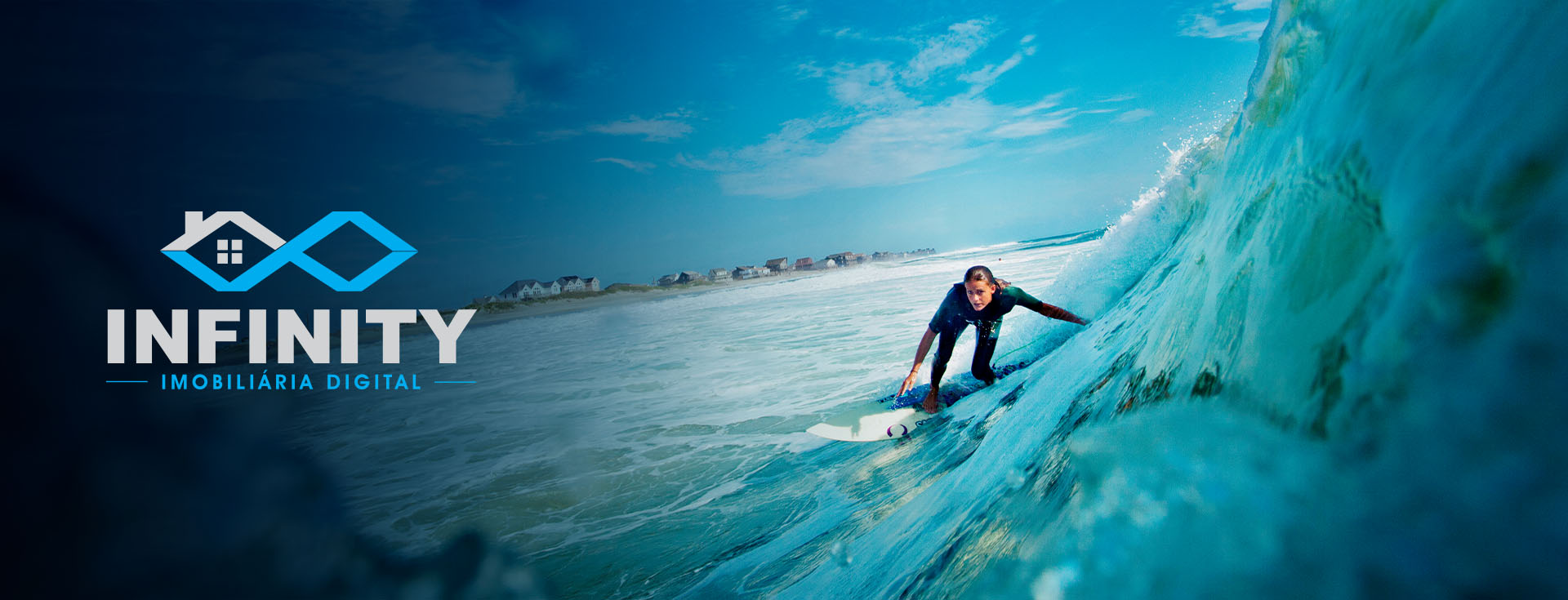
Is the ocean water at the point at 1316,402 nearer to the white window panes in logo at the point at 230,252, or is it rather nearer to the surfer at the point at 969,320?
the surfer at the point at 969,320

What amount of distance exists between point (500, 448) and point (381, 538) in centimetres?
213

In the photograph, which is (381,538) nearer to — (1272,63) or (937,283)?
(1272,63)

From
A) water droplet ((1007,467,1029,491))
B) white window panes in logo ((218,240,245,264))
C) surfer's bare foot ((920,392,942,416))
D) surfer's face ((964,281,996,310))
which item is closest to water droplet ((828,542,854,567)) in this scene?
water droplet ((1007,467,1029,491))

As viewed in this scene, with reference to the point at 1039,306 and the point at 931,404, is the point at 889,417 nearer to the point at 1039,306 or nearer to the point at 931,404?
the point at 931,404

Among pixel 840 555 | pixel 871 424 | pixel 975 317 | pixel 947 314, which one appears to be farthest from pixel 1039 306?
pixel 840 555

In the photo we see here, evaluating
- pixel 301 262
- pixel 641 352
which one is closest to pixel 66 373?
pixel 641 352

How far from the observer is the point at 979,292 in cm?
518

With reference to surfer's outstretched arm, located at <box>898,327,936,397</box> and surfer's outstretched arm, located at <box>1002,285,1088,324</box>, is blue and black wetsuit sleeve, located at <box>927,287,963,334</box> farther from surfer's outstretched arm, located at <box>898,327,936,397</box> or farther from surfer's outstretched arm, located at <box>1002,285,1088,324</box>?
surfer's outstretched arm, located at <box>1002,285,1088,324</box>

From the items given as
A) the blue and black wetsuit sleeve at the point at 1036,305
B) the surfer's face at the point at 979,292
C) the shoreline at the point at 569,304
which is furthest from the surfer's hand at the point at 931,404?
the shoreline at the point at 569,304

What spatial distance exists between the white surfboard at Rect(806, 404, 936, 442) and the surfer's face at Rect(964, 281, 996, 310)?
1160 millimetres

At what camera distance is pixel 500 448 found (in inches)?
265

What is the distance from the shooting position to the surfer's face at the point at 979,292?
5145 millimetres

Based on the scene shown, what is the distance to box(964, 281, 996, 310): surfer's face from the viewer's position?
514cm

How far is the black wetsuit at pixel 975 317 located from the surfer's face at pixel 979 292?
0.11 m
